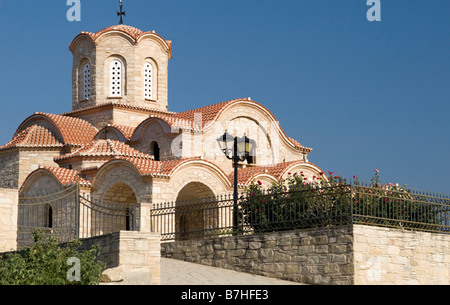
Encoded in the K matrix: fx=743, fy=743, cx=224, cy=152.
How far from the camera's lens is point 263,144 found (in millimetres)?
25156

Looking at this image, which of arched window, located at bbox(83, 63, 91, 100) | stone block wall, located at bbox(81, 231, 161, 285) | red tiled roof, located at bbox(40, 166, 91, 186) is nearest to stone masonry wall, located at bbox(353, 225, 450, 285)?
stone block wall, located at bbox(81, 231, 161, 285)

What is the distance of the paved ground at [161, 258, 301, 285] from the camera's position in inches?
507

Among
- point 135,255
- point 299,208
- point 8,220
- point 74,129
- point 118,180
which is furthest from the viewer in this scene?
point 74,129

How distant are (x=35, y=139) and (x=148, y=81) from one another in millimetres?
4480

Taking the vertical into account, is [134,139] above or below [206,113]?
below

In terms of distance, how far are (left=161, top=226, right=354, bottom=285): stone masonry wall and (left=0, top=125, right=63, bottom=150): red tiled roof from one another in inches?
435

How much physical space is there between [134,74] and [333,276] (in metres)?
14.9

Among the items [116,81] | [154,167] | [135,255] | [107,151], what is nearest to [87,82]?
[116,81]

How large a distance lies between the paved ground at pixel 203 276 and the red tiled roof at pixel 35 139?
38.0ft

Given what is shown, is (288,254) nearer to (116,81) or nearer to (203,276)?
(203,276)

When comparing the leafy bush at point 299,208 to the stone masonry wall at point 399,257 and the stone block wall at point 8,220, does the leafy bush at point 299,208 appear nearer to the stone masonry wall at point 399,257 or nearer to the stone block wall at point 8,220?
the stone masonry wall at point 399,257

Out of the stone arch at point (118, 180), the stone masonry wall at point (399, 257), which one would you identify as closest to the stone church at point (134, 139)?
the stone arch at point (118, 180)

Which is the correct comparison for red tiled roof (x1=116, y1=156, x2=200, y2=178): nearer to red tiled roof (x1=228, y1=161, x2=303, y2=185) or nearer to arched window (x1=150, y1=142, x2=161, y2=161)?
red tiled roof (x1=228, y1=161, x2=303, y2=185)

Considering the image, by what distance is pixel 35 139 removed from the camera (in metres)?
25.7
